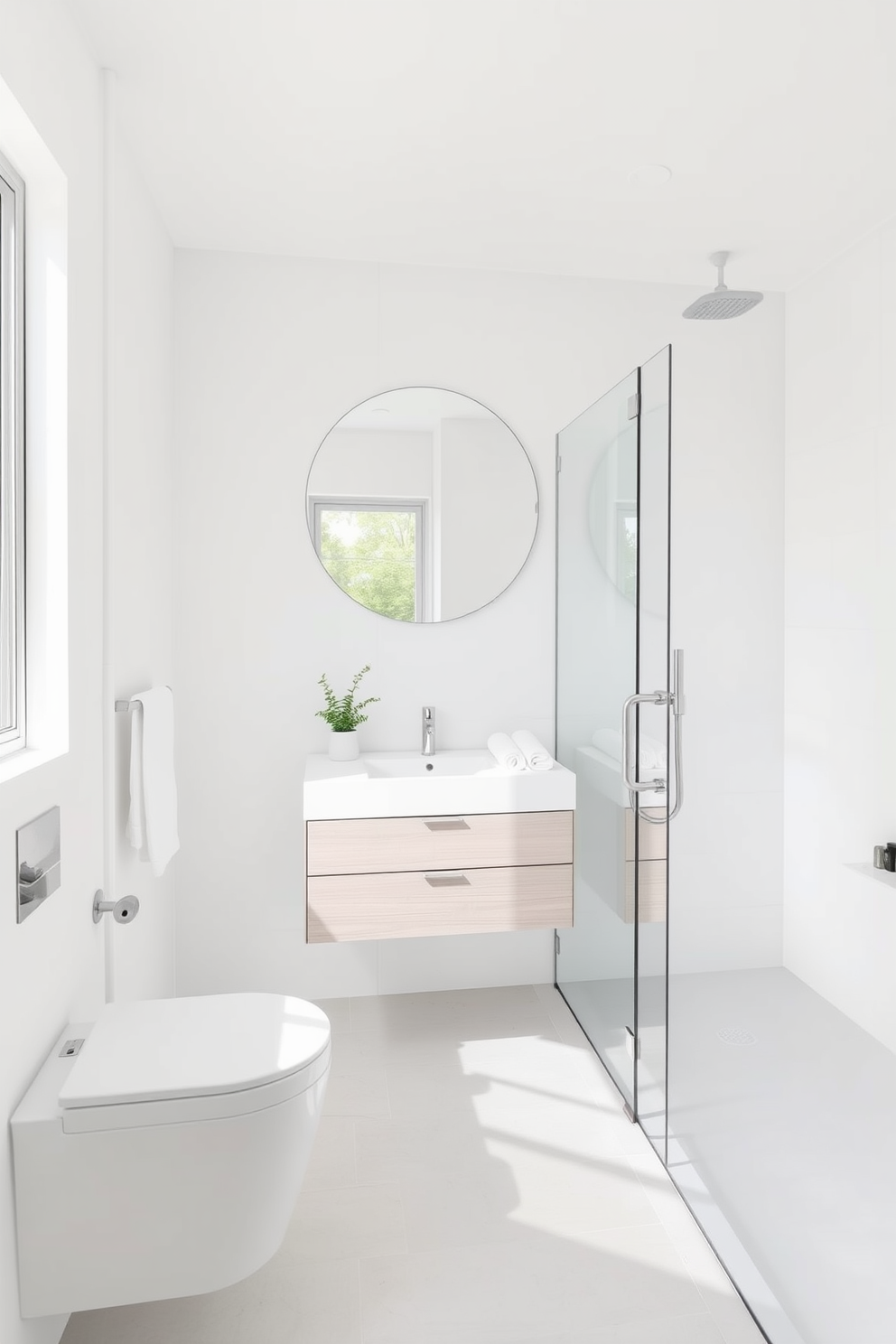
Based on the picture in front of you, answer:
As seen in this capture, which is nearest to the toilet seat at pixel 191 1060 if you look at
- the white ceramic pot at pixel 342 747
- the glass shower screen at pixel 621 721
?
the glass shower screen at pixel 621 721

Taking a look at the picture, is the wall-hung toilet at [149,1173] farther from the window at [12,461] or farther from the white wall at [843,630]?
the white wall at [843,630]

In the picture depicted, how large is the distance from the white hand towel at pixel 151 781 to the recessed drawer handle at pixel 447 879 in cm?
72

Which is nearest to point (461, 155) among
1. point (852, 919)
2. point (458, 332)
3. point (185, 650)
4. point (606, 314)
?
point (458, 332)

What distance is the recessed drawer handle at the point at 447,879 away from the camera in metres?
2.39

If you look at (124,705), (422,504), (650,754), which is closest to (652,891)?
(650,754)

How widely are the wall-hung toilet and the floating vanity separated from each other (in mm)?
926

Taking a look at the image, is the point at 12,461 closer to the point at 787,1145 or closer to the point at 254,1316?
the point at 254,1316

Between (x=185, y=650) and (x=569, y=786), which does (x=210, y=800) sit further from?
(x=569, y=786)

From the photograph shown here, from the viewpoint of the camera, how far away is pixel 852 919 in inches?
105

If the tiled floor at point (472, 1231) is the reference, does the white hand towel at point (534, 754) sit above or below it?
above

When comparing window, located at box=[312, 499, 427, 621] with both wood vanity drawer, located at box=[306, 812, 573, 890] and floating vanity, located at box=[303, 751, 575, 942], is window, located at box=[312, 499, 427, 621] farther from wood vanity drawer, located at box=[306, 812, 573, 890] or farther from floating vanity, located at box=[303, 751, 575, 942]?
wood vanity drawer, located at box=[306, 812, 573, 890]

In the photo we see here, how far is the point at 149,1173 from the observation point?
132 cm

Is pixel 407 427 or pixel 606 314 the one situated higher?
pixel 606 314

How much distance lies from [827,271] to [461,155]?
4.54 feet
